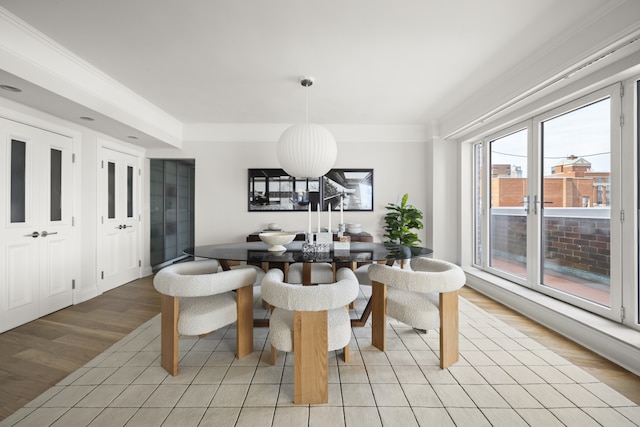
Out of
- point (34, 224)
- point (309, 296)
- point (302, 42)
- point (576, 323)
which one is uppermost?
point (302, 42)

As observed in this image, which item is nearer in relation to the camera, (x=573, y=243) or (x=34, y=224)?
(x=573, y=243)

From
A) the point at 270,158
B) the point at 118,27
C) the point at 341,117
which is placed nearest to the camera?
A: the point at 118,27

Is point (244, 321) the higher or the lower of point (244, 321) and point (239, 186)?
the lower

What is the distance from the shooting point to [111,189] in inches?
151

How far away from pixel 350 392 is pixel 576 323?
6.64 ft

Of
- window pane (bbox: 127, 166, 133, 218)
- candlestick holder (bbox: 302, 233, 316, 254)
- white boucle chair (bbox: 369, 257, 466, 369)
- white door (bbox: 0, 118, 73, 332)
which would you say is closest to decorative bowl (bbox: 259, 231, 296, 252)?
candlestick holder (bbox: 302, 233, 316, 254)

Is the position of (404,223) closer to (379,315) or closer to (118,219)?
(379,315)

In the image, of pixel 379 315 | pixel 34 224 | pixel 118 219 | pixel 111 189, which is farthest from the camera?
pixel 118 219

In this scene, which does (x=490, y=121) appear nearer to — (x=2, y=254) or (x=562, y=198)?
(x=562, y=198)

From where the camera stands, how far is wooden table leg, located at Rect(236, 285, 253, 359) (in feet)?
6.49

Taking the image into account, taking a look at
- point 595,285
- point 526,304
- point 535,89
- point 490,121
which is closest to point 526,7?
point 535,89

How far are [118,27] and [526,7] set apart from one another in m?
2.95

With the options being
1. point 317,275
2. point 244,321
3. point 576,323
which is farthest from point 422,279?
point 576,323

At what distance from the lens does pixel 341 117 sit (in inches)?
163
